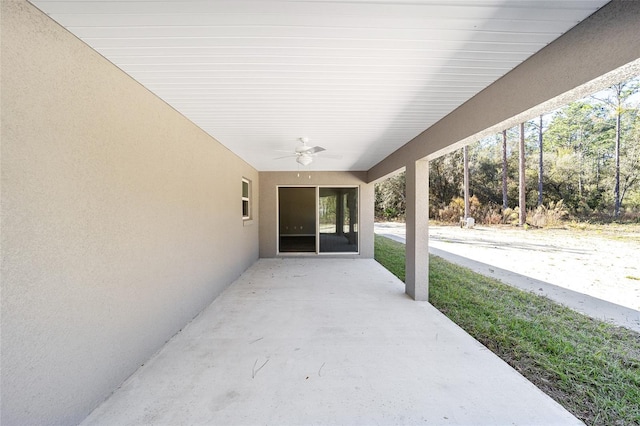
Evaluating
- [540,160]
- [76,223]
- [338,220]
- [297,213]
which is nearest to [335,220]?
[338,220]

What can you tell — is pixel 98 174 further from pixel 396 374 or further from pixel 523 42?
pixel 523 42

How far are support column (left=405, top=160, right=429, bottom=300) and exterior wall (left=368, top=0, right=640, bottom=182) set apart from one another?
4.12 feet

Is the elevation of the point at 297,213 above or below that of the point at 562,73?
below

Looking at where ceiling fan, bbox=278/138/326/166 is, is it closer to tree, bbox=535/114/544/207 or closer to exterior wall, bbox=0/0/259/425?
exterior wall, bbox=0/0/259/425

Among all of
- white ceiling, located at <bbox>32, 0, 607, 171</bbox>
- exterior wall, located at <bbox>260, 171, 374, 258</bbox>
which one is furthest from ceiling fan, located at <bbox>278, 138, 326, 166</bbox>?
exterior wall, located at <bbox>260, 171, 374, 258</bbox>

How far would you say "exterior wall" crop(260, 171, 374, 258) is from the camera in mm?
7191

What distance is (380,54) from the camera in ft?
6.03

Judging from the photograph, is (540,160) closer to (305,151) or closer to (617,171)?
(617,171)

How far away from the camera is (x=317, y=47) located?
176 centimetres

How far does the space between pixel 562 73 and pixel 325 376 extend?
2.76 metres

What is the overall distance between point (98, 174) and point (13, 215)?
0.61 m

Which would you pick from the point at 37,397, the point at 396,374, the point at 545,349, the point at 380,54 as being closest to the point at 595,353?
the point at 545,349

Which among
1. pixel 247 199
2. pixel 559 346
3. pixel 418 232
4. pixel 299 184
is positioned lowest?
pixel 559 346

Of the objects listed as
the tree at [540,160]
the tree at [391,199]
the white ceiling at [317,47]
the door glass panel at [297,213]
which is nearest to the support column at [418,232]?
the white ceiling at [317,47]
